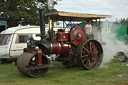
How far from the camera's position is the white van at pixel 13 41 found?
347 inches

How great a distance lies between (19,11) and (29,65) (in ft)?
27.4

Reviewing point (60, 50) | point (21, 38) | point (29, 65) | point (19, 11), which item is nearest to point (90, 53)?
point (60, 50)

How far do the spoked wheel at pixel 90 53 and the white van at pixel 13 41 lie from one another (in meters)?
3.56

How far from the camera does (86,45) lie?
6832 mm

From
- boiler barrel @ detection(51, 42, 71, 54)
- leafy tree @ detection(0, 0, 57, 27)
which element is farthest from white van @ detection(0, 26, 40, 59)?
leafy tree @ detection(0, 0, 57, 27)

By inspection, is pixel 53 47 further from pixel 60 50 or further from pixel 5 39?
pixel 5 39

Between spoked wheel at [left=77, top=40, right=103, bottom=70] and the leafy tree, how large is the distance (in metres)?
7.41

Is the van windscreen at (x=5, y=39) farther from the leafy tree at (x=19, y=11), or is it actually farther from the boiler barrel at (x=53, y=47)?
the leafy tree at (x=19, y=11)

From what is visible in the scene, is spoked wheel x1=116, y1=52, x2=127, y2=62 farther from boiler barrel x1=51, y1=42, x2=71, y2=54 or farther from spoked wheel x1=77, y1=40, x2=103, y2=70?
boiler barrel x1=51, y1=42, x2=71, y2=54

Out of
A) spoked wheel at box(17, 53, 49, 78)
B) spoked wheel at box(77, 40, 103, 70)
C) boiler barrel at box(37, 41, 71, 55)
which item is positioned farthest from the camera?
spoked wheel at box(77, 40, 103, 70)

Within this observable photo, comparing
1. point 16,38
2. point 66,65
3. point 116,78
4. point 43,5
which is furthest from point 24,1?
point 116,78

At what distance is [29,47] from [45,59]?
0.59 meters

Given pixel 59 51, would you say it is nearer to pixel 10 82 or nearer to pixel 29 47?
pixel 29 47

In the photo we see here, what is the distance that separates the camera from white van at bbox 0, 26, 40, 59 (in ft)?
28.9
